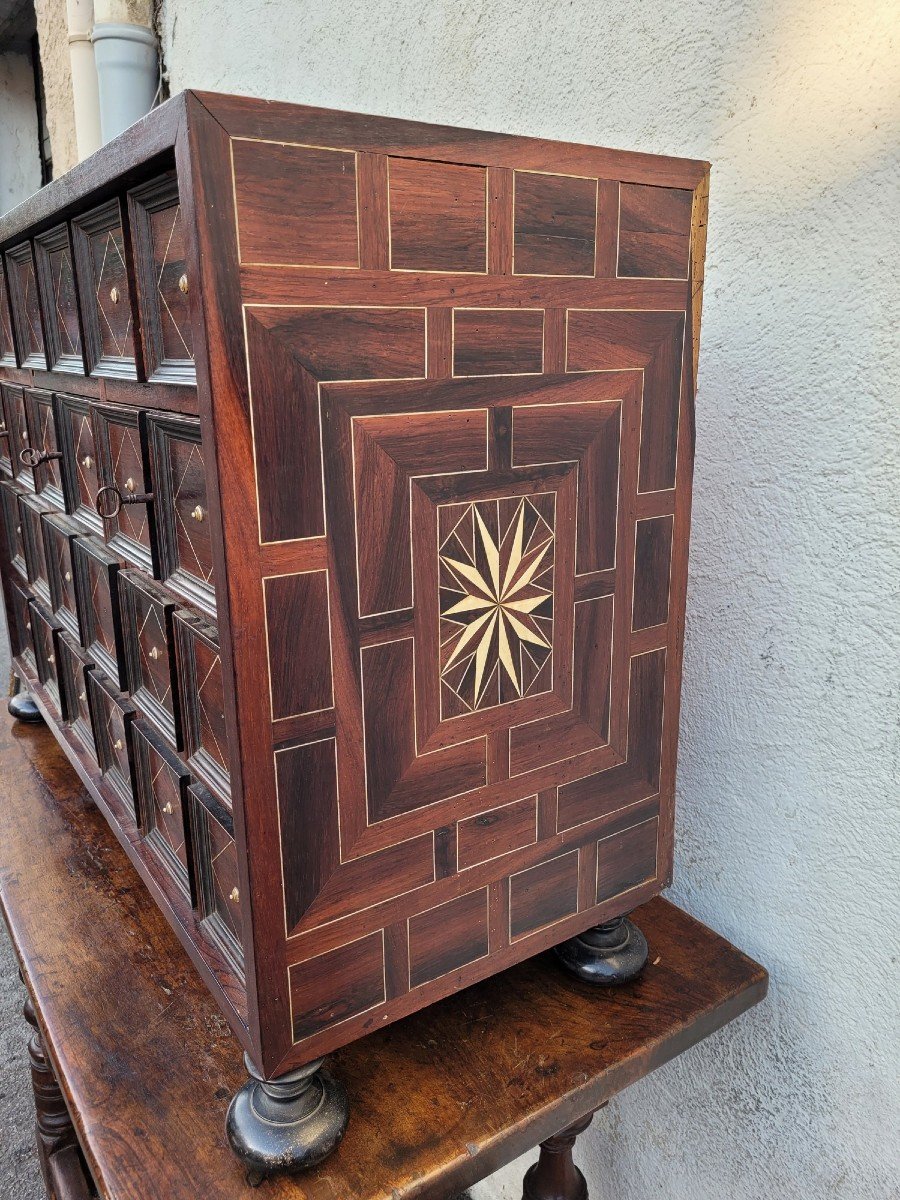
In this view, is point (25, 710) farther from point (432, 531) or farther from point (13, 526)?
point (432, 531)

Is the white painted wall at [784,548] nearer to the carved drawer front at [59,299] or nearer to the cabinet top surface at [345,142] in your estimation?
the cabinet top surface at [345,142]

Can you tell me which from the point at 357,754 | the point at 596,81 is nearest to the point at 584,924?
the point at 357,754

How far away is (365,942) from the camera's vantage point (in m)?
0.75

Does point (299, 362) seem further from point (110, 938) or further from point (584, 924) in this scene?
point (110, 938)

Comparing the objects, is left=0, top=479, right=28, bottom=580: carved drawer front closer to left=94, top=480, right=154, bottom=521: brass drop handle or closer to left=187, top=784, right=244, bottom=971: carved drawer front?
left=94, top=480, right=154, bottom=521: brass drop handle

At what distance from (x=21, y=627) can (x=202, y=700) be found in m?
1.00

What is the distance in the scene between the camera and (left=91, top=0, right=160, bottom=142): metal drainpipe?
226 centimetres

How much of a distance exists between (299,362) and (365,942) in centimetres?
47

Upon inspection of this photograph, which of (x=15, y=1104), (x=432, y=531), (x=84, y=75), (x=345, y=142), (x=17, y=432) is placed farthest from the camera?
(x=84, y=75)

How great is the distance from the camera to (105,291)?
84 centimetres

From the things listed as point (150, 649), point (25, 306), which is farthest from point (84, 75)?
point (150, 649)

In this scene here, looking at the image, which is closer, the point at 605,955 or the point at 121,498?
Answer: the point at 121,498

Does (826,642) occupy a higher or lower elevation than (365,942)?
higher

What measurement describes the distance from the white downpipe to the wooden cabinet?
6.01 ft
